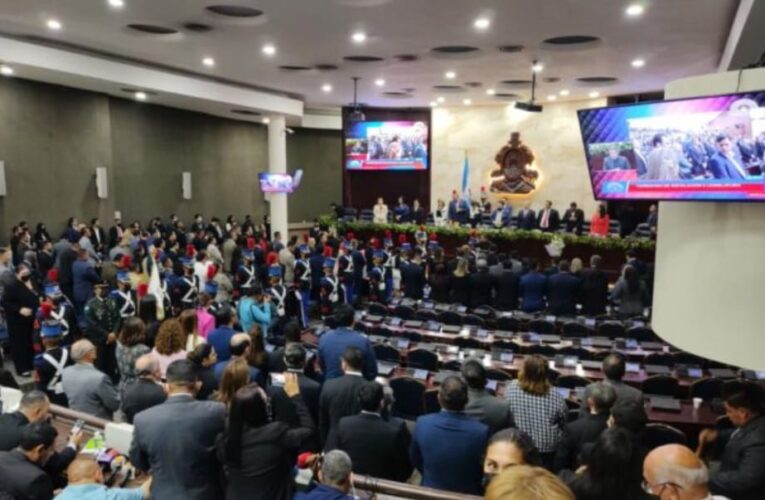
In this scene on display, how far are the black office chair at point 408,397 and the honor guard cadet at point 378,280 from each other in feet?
21.0

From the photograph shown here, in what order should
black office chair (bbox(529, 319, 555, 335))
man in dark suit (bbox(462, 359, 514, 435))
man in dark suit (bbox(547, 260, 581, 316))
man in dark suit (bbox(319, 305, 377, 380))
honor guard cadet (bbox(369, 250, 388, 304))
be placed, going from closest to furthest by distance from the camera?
man in dark suit (bbox(462, 359, 514, 435)) → man in dark suit (bbox(319, 305, 377, 380)) → black office chair (bbox(529, 319, 555, 335)) → man in dark suit (bbox(547, 260, 581, 316)) → honor guard cadet (bbox(369, 250, 388, 304))

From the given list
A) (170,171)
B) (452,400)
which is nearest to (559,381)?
(452,400)

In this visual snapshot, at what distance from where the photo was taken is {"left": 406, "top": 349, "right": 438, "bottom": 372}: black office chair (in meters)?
6.77

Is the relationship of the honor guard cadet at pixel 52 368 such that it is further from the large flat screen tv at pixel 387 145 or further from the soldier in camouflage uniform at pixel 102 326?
the large flat screen tv at pixel 387 145

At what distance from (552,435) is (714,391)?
2.58m

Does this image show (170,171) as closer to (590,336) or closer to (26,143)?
(26,143)

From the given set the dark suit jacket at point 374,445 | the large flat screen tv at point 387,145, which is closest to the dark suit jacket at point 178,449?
the dark suit jacket at point 374,445

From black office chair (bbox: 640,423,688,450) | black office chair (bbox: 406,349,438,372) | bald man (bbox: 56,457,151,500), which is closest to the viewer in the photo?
bald man (bbox: 56,457,151,500)

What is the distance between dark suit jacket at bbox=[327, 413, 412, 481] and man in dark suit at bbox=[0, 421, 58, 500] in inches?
66.4

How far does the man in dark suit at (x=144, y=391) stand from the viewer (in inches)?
162

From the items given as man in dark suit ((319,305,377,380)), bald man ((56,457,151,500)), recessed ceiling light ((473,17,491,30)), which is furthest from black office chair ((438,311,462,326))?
bald man ((56,457,151,500))

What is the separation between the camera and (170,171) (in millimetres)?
19234

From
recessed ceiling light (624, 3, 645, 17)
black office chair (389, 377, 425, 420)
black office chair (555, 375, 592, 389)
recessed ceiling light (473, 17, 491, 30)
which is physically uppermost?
recessed ceiling light (473, 17, 491, 30)

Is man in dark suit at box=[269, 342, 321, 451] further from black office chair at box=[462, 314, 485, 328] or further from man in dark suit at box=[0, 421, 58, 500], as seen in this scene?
black office chair at box=[462, 314, 485, 328]
